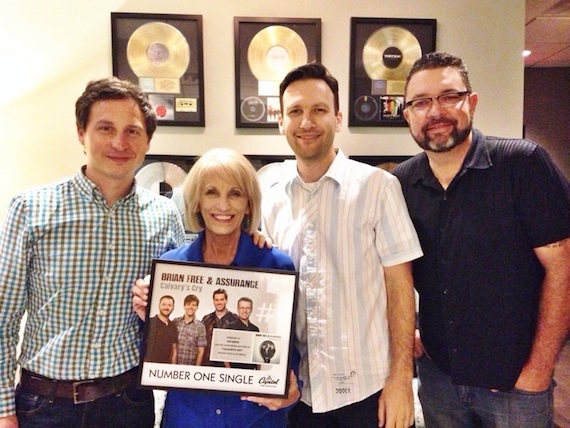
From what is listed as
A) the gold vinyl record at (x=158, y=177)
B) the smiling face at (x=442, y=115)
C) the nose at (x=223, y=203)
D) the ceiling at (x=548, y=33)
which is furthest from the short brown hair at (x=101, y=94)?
the ceiling at (x=548, y=33)

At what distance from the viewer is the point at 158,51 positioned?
2.36 metres

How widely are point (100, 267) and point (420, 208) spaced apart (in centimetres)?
104

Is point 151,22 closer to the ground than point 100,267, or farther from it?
farther from it

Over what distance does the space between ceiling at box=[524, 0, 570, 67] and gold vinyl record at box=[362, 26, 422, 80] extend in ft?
5.23

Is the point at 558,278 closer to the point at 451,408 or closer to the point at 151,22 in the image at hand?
the point at 451,408

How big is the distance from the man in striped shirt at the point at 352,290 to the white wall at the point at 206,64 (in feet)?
3.72

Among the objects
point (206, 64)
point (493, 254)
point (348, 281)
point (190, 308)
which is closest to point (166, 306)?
point (190, 308)

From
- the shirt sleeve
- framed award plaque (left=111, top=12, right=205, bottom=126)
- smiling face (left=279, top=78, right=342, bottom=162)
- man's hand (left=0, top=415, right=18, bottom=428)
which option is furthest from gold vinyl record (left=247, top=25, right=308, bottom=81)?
man's hand (left=0, top=415, right=18, bottom=428)

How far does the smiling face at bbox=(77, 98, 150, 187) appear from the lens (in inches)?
52.3

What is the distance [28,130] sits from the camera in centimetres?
239

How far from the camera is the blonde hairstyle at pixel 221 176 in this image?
1.29m

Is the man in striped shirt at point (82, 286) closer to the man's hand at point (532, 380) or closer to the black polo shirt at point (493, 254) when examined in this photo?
the black polo shirt at point (493, 254)

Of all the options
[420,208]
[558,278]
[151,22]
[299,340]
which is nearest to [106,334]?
[299,340]

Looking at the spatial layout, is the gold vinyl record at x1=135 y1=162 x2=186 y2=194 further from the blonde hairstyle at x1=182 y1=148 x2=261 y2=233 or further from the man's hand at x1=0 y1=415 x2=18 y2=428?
the man's hand at x1=0 y1=415 x2=18 y2=428
